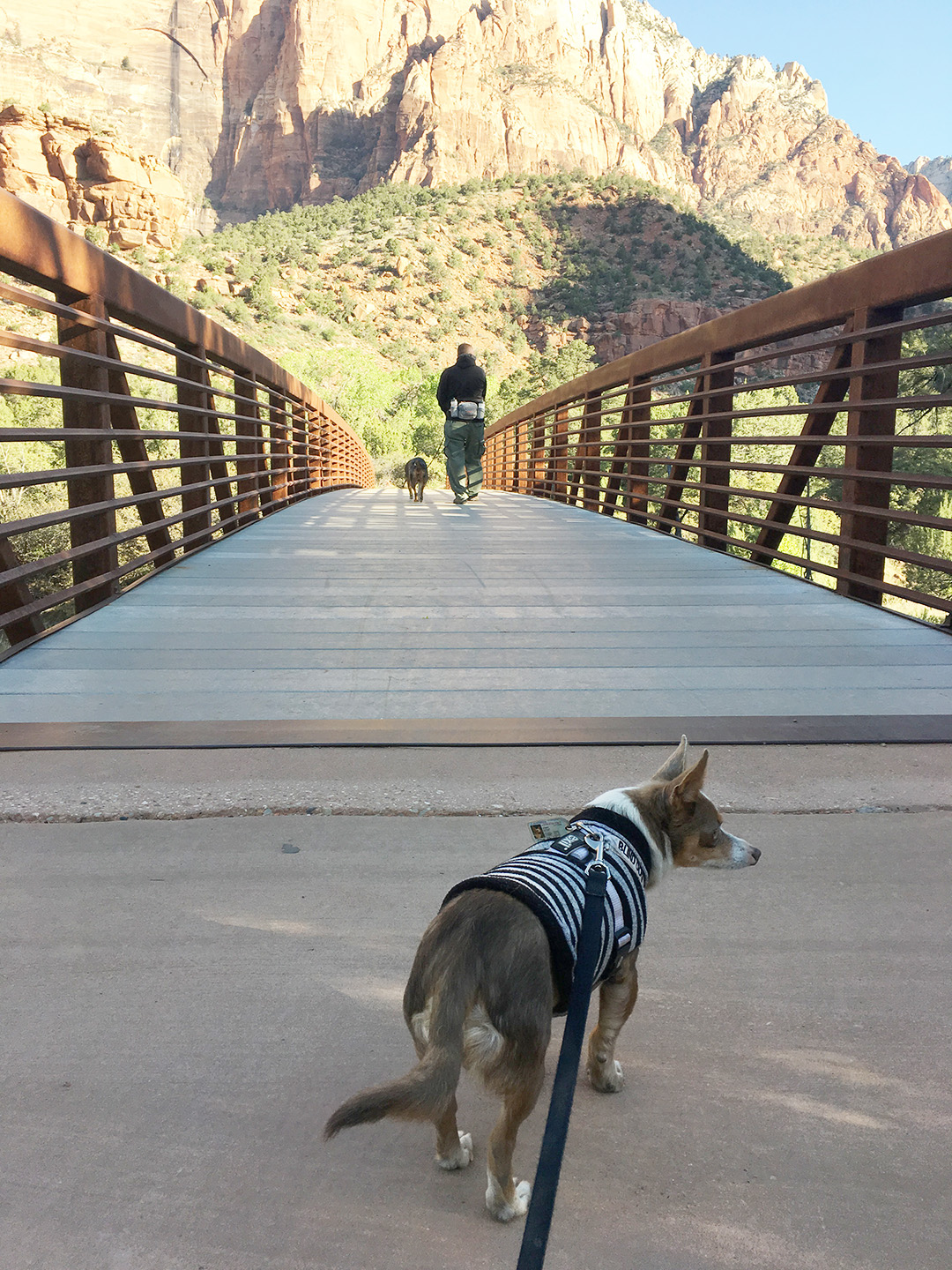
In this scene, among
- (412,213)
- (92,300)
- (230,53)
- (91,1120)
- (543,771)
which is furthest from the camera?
(230,53)

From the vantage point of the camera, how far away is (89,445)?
526 centimetres

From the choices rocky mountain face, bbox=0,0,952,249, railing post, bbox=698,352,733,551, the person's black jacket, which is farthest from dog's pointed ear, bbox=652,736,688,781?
rocky mountain face, bbox=0,0,952,249

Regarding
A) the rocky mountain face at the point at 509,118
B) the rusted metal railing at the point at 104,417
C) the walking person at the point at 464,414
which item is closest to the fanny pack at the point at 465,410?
the walking person at the point at 464,414

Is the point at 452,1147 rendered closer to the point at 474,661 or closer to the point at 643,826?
the point at 643,826

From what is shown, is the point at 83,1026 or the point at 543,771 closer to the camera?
the point at 83,1026

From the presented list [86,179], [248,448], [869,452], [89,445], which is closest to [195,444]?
[89,445]

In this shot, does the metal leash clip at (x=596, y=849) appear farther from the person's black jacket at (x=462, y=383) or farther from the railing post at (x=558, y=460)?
the railing post at (x=558, y=460)

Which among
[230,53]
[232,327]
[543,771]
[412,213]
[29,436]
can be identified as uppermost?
[230,53]

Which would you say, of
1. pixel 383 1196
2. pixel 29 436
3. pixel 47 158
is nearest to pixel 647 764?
pixel 383 1196

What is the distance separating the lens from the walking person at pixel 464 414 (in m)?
13.2

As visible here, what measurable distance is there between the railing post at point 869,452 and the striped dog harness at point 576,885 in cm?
413

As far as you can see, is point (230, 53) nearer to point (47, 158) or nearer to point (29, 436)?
point (47, 158)

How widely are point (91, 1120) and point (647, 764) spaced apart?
195 centimetres

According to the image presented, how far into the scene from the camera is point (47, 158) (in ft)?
283
